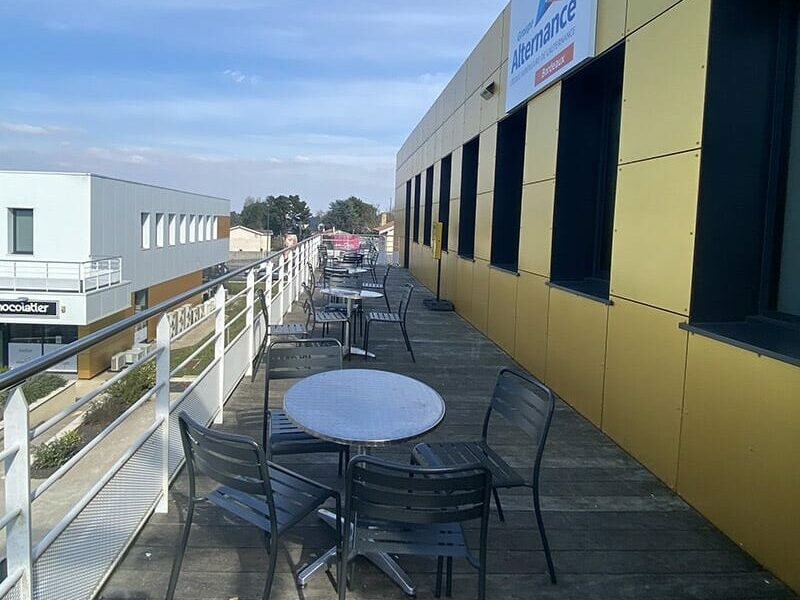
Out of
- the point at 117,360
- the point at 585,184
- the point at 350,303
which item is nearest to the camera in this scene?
the point at 585,184

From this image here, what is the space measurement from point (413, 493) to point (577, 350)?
11.2 ft

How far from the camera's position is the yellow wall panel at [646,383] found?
347cm

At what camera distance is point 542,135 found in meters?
6.07

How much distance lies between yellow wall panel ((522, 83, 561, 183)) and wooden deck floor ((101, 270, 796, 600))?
9.65 feet

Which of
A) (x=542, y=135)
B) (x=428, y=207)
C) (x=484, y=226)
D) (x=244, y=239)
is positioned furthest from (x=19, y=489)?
(x=244, y=239)

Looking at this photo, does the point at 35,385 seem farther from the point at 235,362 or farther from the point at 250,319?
the point at 235,362

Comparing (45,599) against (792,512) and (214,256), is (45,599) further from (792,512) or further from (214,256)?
(214,256)

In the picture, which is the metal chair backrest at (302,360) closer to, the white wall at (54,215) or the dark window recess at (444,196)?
the dark window recess at (444,196)

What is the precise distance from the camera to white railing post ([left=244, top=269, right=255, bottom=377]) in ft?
17.5

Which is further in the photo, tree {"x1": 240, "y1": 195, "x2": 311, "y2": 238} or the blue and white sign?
tree {"x1": 240, "y1": 195, "x2": 311, "y2": 238}

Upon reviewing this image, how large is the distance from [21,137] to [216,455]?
62.1 meters

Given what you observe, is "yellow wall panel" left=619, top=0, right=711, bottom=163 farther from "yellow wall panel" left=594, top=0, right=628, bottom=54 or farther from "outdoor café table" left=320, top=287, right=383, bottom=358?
"outdoor café table" left=320, top=287, right=383, bottom=358

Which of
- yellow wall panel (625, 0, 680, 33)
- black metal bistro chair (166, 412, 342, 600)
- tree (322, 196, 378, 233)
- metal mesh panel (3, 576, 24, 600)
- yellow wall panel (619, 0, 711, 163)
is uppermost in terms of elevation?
tree (322, 196, 378, 233)

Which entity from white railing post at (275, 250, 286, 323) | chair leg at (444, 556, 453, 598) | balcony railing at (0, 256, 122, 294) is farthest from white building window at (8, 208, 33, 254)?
chair leg at (444, 556, 453, 598)
